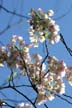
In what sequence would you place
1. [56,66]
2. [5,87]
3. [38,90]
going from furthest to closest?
[56,66]
[38,90]
[5,87]

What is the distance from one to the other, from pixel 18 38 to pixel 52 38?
82 cm

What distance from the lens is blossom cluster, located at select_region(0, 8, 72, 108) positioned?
7.42 metres

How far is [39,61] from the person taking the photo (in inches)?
311

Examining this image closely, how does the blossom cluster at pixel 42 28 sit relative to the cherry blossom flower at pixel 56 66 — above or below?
above

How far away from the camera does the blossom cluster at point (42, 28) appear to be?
7.37 meters

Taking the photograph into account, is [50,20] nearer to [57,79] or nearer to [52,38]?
[52,38]

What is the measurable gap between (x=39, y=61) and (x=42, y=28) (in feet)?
2.22

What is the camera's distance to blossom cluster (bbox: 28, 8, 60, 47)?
290 inches

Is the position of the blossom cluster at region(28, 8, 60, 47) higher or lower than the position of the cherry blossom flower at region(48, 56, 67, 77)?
higher

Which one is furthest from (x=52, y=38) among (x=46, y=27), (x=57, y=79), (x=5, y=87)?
(x=5, y=87)

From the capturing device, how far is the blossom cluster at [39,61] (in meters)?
7.42

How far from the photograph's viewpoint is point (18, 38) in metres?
8.12

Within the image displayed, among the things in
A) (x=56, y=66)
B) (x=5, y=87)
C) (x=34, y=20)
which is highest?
(x=34, y=20)

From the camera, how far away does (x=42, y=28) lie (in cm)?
745
